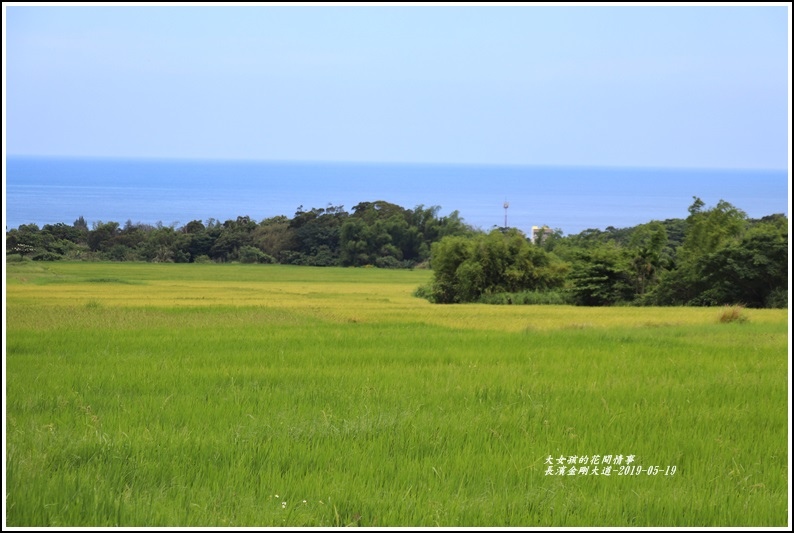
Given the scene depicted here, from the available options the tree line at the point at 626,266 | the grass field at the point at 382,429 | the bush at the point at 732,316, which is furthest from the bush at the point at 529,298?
the grass field at the point at 382,429

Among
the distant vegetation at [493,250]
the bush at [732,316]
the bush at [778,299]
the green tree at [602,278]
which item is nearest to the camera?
the distant vegetation at [493,250]

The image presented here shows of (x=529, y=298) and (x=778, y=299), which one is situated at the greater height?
(x=778, y=299)

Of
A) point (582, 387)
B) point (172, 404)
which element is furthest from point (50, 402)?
point (582, 387)

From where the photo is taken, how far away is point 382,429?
12.1ft

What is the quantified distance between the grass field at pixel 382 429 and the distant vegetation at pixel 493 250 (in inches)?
32.5

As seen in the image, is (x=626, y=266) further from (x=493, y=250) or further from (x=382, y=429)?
(x=382, y=429)

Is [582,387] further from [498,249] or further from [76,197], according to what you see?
[498,249]

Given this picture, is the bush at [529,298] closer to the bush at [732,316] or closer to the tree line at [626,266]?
the tree line at [626,266]

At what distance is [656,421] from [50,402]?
3.13m

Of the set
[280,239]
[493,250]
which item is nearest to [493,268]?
[493,250]

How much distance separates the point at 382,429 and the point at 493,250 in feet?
43.3

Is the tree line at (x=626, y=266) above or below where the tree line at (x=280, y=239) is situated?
below

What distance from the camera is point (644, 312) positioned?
12.9 meters

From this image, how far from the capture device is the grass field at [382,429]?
2889mm
